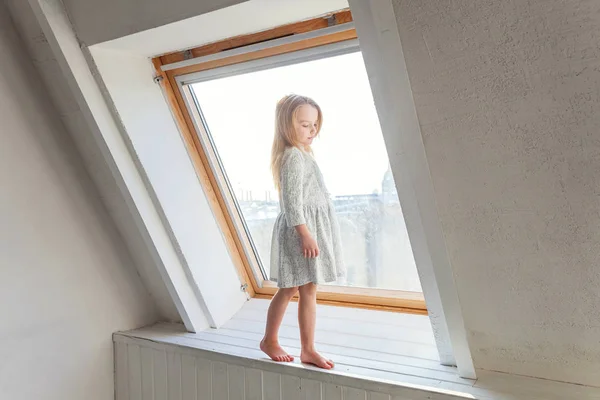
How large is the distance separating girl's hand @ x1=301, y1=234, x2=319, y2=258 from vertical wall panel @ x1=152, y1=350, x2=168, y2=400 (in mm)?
705

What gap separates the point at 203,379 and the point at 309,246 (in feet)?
2.03

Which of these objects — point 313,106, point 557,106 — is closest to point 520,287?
point 557,106

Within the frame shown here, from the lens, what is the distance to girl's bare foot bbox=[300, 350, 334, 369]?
4.75 feet

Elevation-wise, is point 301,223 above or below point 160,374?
above

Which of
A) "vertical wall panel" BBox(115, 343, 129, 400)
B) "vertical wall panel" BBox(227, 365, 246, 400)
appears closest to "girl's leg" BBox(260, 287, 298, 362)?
"vertical wall panel" BBox(227, 365, 246, 400)

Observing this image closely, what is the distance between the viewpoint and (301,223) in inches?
56.7

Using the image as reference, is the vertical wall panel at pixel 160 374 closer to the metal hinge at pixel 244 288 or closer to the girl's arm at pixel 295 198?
the metal hinge at pixel 244 288

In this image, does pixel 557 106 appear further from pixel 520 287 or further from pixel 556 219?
pixel 520 287

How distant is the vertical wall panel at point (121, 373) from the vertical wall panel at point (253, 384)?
1.85 ft

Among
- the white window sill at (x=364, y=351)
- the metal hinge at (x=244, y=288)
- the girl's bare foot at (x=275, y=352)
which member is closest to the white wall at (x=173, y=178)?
the metal hinge at (x=244, y=288)

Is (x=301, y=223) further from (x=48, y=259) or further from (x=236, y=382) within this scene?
(x=48, y=259)

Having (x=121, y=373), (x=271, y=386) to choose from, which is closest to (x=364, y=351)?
(x=271, y=386)

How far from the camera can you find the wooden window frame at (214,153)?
4.97 ft

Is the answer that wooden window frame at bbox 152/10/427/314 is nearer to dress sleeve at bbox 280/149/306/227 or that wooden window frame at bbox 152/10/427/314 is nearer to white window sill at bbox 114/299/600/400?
white window sill at bbox 114/299/600/400
